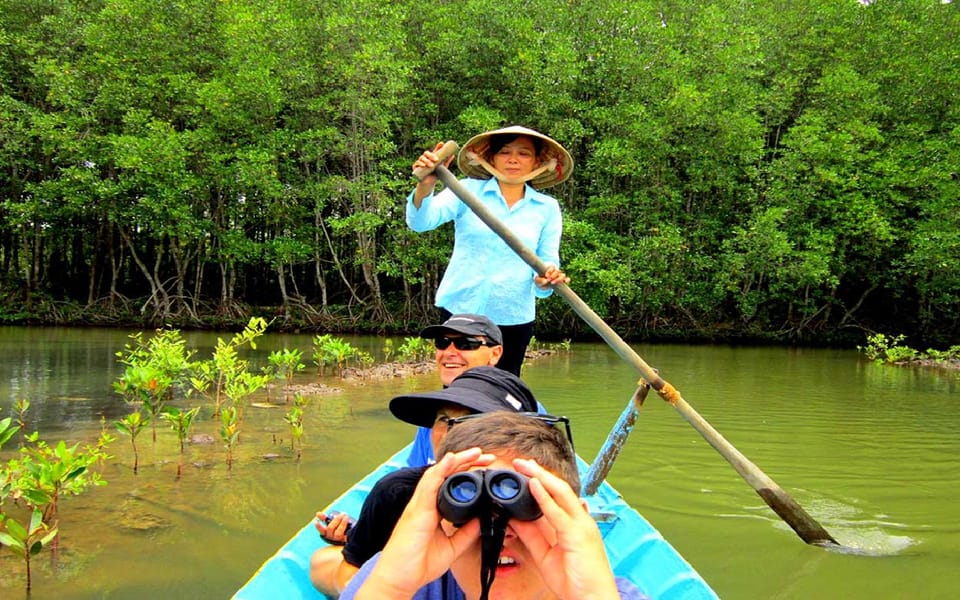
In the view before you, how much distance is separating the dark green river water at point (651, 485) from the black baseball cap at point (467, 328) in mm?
1282

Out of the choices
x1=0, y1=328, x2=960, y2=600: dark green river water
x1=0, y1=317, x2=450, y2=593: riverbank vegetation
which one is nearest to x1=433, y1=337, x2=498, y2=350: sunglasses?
x1=0, y1=328, x2=960, y2=600: dark green river water

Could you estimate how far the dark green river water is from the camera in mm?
2686

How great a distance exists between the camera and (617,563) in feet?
7.27

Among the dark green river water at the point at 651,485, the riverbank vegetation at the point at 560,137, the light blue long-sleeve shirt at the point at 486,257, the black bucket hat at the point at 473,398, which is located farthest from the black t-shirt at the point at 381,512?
the riverbank vegetation at the point at 560,137

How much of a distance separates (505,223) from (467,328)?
2.13 feet

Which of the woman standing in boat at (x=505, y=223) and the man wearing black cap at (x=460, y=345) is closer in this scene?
the man wearing black cap at (x=460, y=345)

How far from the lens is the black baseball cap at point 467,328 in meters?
2.37

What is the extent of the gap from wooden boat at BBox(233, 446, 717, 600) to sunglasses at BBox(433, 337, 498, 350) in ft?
2.39

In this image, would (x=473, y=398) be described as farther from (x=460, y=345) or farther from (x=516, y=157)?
(x=516, y=157)

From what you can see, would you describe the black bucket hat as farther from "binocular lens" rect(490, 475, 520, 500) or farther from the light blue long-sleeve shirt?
the light blue long-sleeve shirt

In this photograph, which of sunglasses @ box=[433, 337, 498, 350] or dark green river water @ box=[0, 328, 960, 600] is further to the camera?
dark green river water @ box=[0, 328, 960, 600]

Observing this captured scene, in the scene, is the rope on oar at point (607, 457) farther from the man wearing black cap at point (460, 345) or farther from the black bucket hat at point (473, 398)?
the black bucket hat at point (473, 398)

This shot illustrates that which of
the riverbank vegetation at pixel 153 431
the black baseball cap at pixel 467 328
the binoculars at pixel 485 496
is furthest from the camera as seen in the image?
the riverbank vegetation at pixel 153 431

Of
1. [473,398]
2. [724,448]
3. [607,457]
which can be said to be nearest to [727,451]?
[724,448]
